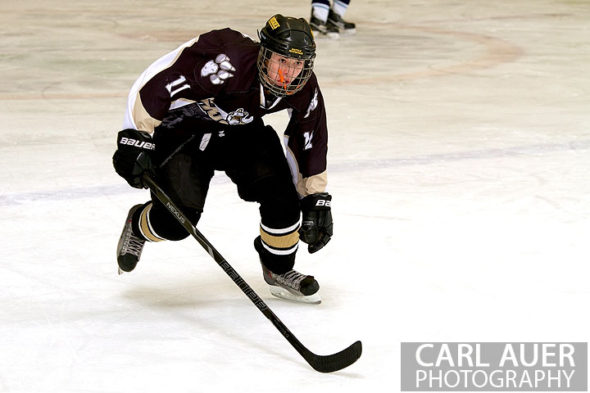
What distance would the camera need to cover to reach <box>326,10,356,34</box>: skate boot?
Answer: 7375mm

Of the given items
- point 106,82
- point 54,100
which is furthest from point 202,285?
point 106,82

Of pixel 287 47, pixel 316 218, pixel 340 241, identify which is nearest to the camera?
pixel 287 47

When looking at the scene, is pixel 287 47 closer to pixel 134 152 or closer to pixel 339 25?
pixel 134 152

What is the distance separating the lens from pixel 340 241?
2.97 meters

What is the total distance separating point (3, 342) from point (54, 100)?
2911 mm

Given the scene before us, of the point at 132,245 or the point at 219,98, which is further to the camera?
the point at 132,245

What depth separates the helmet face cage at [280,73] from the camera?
225 centimetres

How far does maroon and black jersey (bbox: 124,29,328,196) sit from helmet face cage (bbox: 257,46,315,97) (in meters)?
0.05

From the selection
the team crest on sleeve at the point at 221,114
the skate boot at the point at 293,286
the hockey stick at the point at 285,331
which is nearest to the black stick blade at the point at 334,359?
the hockey stick at the point at 285,331

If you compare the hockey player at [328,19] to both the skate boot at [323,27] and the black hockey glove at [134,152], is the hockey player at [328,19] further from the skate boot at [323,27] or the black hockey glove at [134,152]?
the black hockey glove at [134,152]

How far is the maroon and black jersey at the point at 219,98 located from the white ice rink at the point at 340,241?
16.4 inches

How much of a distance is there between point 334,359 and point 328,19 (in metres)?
5.61

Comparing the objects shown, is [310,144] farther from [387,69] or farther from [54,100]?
[387,69]

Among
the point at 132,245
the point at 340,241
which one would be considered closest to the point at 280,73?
the point at 132,245
